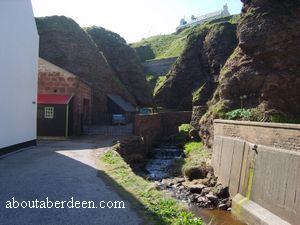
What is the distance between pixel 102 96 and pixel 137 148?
13780 mm

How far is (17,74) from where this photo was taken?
17766mm

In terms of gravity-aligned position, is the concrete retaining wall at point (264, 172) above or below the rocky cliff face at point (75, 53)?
below

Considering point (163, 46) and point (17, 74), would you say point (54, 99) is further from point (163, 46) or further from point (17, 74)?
point (163, 46)

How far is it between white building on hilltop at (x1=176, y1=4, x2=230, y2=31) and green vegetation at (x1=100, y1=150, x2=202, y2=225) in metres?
87.5

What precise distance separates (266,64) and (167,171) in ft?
27.4

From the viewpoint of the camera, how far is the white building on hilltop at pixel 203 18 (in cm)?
9912

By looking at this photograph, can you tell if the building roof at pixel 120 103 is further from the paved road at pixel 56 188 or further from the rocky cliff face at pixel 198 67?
the paved road at pixel 56 188

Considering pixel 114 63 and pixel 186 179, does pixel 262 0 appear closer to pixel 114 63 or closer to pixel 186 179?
pixel 186 179

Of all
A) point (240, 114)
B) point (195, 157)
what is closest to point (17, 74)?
point (240, 114)

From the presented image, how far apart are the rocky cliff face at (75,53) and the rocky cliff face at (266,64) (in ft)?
63.1

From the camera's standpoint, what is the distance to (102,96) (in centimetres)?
4069

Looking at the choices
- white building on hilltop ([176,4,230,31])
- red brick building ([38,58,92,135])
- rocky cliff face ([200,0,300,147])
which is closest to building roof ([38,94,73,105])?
red brick building ([38,58,92,135])

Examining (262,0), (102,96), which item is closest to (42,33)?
(102,96)

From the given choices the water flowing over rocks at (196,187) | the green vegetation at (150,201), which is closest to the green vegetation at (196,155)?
the water flowing over rocks at (196,187)
